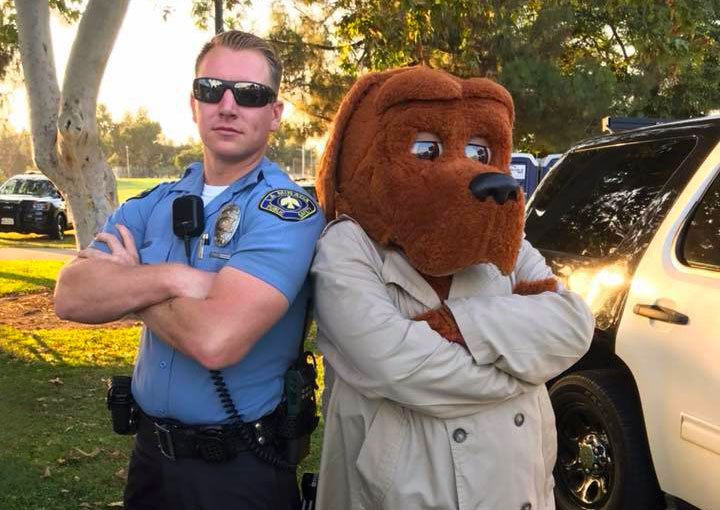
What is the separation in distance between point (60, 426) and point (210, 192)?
3.00 metres

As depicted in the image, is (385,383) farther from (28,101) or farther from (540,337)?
(28,101)

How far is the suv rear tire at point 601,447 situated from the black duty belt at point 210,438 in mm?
1554

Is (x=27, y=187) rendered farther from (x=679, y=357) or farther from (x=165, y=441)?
(x=679, y=357)

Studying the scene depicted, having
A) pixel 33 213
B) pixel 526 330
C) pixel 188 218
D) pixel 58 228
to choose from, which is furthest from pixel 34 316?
pixel 58 228

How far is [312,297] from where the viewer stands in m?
1.95

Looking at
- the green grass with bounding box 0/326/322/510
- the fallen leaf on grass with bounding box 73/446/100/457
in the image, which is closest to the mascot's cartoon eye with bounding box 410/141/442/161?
the green grass with bounding box 0/326/322/510

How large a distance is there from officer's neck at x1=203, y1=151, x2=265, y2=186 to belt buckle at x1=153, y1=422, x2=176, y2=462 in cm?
74

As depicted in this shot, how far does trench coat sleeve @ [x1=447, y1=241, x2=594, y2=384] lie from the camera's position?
1.67 m

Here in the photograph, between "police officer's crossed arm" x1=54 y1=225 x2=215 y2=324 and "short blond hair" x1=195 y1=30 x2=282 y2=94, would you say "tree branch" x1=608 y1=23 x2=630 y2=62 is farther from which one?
"police officer's crossed arm" x1=54 y1=225 x2=215 y2=324

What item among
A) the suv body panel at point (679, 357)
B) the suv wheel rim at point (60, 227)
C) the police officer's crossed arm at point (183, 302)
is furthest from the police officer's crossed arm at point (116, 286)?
the suv wheel rim at point (60, 227)

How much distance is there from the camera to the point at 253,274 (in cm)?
175

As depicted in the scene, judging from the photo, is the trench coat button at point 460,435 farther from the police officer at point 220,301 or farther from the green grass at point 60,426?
the green grass at point 60,426

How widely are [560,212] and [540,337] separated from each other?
6.70ft

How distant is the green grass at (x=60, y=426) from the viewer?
350 centimetres
